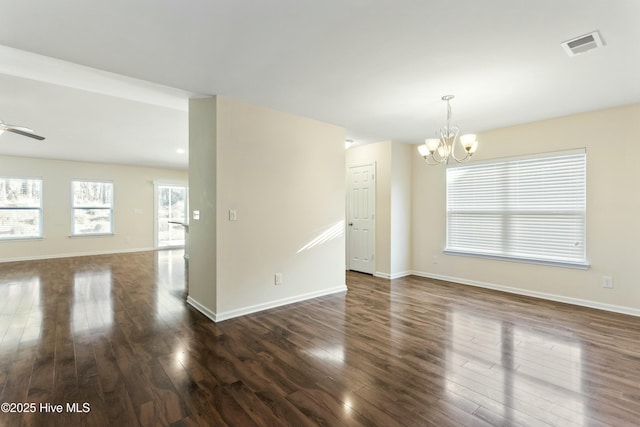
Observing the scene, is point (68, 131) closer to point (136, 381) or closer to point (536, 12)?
point (136, 381)

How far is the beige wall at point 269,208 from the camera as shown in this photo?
3.36 m

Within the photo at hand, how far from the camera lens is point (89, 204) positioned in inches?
313

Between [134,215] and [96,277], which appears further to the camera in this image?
[134,215]

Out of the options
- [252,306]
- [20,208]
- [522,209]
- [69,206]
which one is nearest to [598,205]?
[522,209]

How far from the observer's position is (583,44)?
2.21 meters

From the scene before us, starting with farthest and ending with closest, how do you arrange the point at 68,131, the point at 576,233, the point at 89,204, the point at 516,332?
the point at 89,204
the point at 68,131
the point at 576,233
the point at 516,332

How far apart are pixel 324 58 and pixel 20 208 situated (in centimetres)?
855

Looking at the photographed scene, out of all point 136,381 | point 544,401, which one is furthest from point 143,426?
point 544,401

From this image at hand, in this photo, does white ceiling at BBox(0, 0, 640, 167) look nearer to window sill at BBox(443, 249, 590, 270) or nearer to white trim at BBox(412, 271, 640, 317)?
window sill at BBox(443, 249, 590, 270)

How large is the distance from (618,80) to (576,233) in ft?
6.37

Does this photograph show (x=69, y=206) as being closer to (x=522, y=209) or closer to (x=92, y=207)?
(x=92, y=207)

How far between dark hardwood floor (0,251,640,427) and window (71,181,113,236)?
4.32 m

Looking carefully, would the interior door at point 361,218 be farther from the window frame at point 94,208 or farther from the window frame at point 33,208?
the window frame at point 33,208

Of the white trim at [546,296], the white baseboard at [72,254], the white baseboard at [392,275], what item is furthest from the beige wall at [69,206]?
the white trim at [546,296]
